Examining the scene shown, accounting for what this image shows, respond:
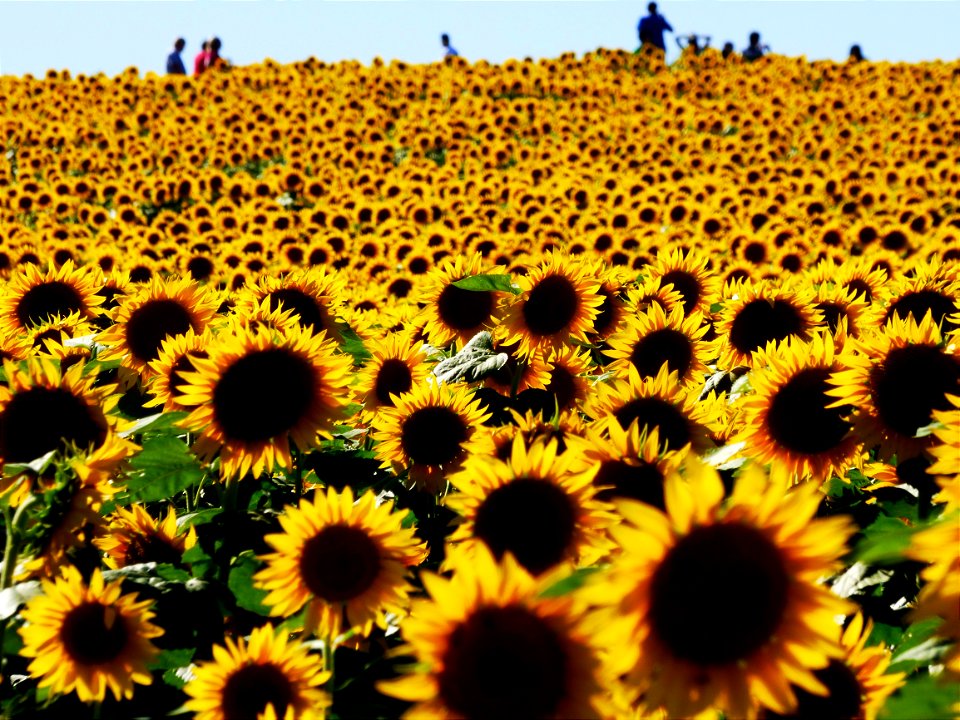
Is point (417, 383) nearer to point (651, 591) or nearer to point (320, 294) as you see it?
point (320, 294)

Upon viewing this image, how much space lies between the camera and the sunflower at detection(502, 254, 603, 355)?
3963mm

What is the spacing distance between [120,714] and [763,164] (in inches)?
627

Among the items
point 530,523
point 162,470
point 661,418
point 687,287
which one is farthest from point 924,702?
point 687,287

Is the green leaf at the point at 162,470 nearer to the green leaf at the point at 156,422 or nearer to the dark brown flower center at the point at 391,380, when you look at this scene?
the green leaf at the point at 156,422

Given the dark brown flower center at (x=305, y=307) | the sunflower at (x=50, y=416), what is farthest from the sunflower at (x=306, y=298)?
the sunflower at (x=50, y=416)

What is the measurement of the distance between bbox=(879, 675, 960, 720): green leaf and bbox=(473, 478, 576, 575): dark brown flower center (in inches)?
33.3

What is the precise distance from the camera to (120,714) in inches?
102

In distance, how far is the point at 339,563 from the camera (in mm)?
2330

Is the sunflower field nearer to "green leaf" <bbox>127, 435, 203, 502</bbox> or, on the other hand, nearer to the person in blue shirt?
"green leaf" <bbox>127, 435, 203, 502</bbox>

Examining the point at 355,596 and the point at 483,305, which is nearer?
the point at 355,596

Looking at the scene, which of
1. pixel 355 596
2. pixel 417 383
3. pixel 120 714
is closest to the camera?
pixel 355 596

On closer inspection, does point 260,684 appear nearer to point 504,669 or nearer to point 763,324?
point 504,669

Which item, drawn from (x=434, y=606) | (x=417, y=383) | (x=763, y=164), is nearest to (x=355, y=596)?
(x=434, y=606)

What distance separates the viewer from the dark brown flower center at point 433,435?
3377 millimetres
